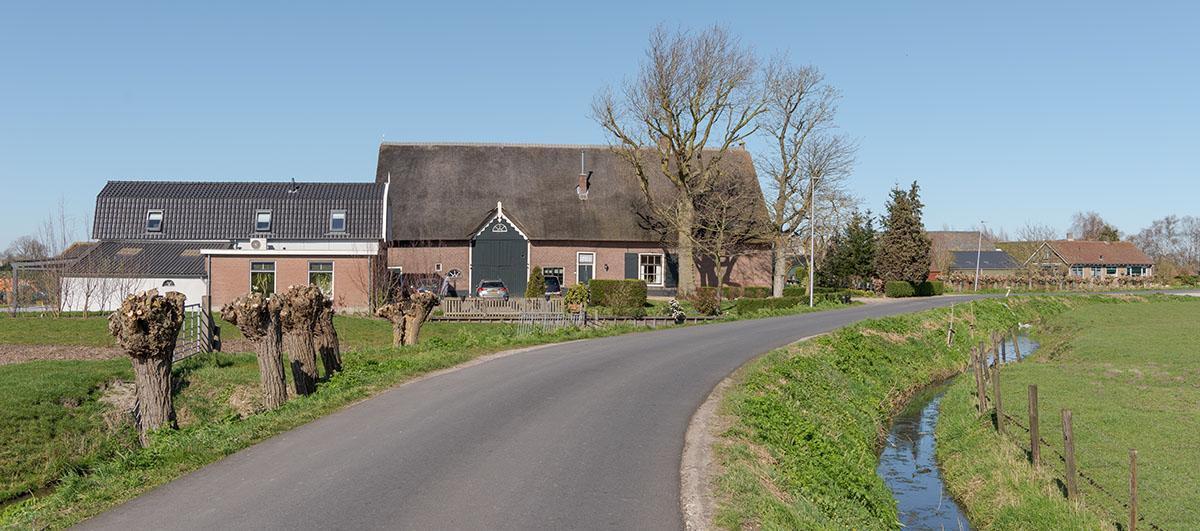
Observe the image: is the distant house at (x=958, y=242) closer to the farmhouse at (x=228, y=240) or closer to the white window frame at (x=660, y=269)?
the white window frame at (x=660, y=269)

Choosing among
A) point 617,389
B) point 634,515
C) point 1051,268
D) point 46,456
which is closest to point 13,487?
point 46,456

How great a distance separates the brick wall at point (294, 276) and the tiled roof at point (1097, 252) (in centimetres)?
8087

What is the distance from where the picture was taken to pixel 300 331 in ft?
55.6

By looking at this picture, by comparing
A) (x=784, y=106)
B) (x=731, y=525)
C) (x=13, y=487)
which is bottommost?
(x=13, y=487)

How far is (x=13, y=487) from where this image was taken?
43.7ft

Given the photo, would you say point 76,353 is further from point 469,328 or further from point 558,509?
point 558,509

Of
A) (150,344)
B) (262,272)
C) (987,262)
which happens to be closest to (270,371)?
(150,344)

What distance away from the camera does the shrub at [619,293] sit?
121 feet

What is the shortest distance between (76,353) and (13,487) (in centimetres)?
1077

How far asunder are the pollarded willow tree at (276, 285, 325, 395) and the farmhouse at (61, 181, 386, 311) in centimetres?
2112

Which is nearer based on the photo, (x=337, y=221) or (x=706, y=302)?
(x=706, y=302)

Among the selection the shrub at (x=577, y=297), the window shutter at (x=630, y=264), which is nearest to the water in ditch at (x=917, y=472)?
the shrub at (x=577, y=297)

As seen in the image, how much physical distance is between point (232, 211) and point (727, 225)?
25.3m

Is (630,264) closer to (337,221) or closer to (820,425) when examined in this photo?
(337,221)
